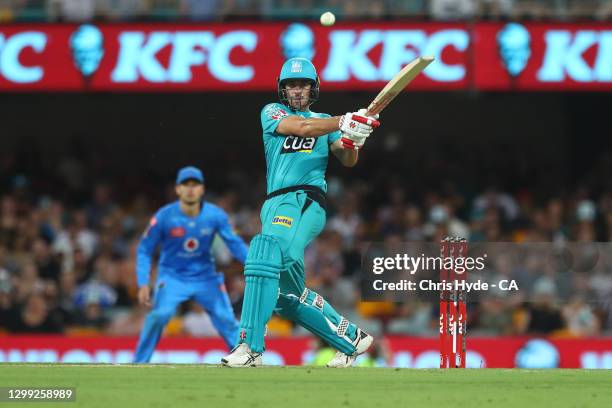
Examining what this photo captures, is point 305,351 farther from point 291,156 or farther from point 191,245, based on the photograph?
point 291,156

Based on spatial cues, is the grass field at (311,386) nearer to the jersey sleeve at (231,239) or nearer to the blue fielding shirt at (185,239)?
the jersey sleeve at (231,239)

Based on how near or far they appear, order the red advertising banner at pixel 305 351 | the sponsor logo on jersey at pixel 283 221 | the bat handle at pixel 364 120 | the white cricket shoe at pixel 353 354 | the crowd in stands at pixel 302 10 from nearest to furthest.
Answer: the bat handle at pixel 364 120, the sponsor logo on jersey at pixel 283 221, the white cricket shoe at pixel 353 354, the red advertising banner at pixel 305 351, the crowd in stands at pixel 302 10

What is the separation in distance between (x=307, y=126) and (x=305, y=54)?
8.39m

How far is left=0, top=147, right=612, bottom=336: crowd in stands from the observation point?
15.2 meters

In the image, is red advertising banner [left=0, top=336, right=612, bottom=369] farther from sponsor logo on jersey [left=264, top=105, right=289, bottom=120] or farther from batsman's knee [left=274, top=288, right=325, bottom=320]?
sponsor logo on jersey [left=264, top=105, right=289, bottom=120]

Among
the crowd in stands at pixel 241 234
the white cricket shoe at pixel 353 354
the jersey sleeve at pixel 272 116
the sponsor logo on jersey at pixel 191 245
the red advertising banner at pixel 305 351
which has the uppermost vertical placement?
the crowd in stands at pixel 241 234

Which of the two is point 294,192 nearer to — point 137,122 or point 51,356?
point 51,356

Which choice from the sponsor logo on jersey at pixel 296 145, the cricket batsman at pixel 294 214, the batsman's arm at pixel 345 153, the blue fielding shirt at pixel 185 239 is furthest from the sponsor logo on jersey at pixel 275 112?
the blue fielding shirt at pixel 185 239

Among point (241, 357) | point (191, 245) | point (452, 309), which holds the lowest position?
point (241, 357)

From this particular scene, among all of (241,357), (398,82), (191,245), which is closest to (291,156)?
(398,82)

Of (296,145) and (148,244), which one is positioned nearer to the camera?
(296,145)

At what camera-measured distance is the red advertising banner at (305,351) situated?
14.8 m

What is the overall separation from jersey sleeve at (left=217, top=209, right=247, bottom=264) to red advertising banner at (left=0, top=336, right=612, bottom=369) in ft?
11.3

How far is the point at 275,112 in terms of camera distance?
27.8 ft
